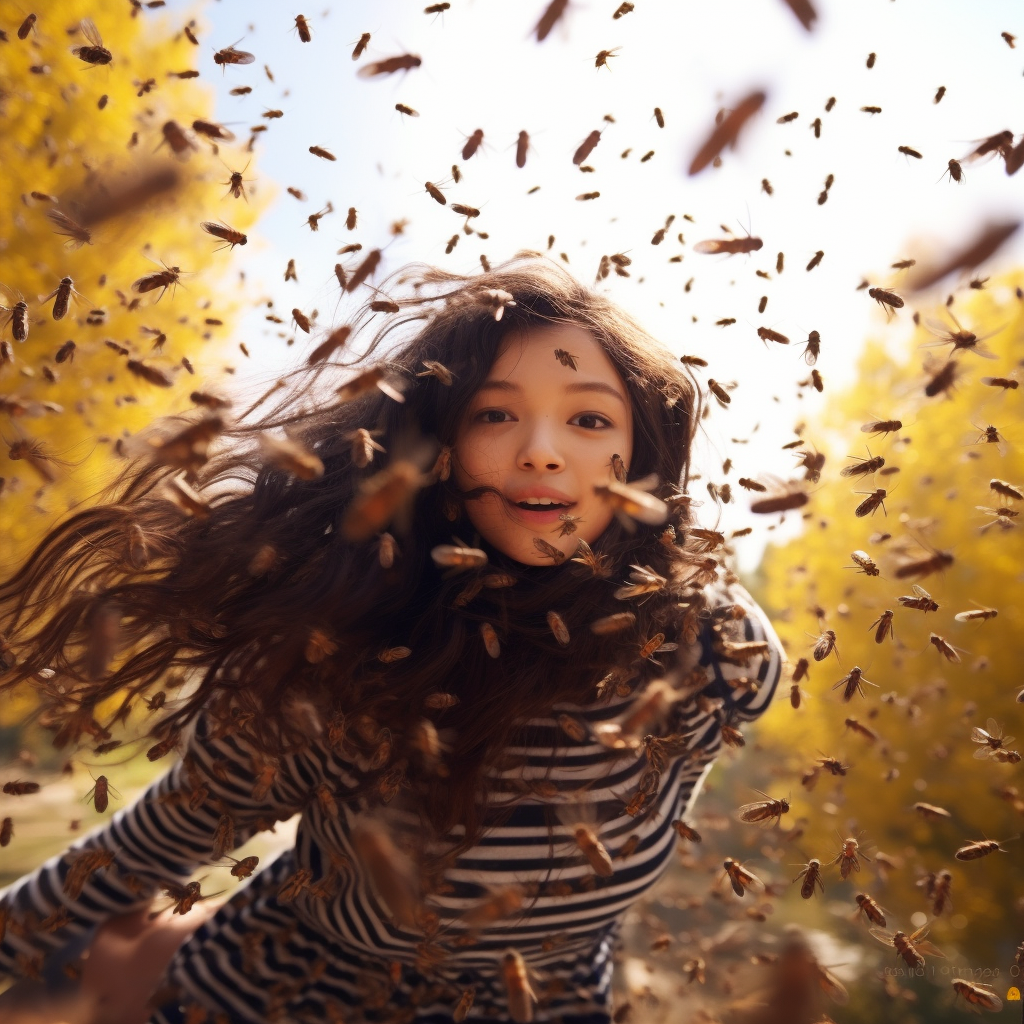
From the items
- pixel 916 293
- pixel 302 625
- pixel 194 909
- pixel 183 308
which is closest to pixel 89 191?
pixel 302 625

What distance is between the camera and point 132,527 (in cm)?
263

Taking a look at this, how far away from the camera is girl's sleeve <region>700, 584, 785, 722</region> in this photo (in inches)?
110

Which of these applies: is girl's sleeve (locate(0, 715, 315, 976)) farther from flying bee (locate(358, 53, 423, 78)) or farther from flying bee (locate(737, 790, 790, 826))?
flying bee (locate(358, 53, 423, 78))

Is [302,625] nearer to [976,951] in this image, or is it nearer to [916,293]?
[916,293]

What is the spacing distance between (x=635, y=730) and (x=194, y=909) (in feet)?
7.20

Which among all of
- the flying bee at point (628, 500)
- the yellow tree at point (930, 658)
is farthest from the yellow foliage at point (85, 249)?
the yellow tree at point (930, 658)

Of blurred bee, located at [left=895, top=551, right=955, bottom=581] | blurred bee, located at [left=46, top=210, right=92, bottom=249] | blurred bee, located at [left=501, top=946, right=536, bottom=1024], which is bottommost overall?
blurred bee, located at [left=501, top=946, right=536, bottom=1024]

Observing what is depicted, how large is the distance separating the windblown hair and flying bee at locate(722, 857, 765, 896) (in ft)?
2.45

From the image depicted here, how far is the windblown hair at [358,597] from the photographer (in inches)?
97.0

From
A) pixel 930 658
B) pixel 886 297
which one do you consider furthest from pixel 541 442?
pixel 930 658

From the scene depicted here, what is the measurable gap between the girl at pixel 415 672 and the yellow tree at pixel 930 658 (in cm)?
404

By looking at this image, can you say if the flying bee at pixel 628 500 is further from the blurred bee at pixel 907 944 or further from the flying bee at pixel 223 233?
the flying bee at pixel 223 233

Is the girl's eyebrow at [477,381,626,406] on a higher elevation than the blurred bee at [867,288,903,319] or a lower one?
higher

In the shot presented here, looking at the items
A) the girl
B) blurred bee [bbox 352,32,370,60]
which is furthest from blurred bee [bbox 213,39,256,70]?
the girl
